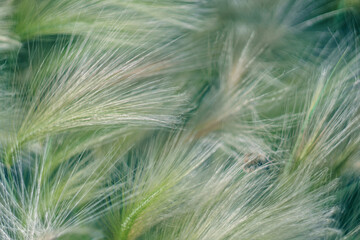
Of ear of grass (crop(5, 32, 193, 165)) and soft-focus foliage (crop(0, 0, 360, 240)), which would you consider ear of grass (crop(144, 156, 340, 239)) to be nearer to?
soft-focus foliage (crop(0, 0, 360, 240))

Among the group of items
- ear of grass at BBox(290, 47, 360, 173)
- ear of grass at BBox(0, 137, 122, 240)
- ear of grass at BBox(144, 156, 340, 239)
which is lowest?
ear of grass at BBox(0, 137, 122, 240)

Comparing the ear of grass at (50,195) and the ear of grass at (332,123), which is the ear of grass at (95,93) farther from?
the ear of grass at (332,123)

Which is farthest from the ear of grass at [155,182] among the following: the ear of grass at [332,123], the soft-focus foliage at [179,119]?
the ear of grass at [332,123]

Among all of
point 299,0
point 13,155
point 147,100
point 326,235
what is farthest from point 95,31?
point 326,235

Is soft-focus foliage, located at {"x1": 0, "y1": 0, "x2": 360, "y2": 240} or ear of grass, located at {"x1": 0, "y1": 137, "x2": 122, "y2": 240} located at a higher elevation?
soft-focus foliage, located at {"x1": 0, "y1": 0, "x2": 360, "y2": 240}

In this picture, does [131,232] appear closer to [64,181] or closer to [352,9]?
[64,181]

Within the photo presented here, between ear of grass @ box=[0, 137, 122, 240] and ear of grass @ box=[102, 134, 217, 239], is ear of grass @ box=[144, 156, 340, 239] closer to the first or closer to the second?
ear of grass @ box=[102, 134, 217, 239]

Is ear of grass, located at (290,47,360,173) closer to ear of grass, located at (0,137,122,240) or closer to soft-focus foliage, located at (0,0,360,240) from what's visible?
soft-focus foliage, located at (0,0,360,240)

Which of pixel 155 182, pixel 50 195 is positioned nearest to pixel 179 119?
pixel 155 182

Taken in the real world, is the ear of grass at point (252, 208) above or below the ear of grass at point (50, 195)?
above

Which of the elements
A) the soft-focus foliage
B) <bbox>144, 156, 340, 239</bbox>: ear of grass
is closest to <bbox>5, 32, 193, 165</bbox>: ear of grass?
the soft-focus foliage

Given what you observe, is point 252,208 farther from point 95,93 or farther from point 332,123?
point 95,93

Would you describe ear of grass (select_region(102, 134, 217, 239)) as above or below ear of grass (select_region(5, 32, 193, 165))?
below
